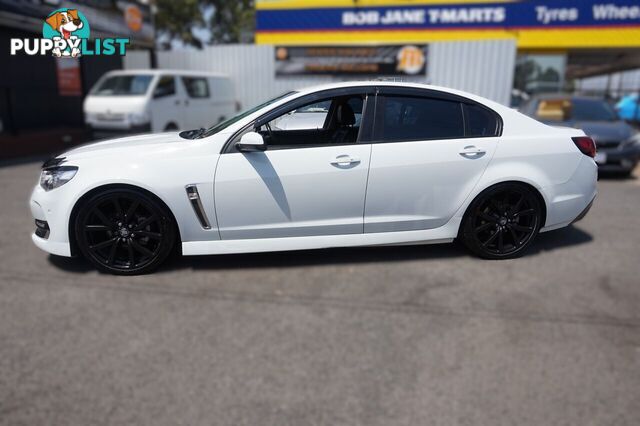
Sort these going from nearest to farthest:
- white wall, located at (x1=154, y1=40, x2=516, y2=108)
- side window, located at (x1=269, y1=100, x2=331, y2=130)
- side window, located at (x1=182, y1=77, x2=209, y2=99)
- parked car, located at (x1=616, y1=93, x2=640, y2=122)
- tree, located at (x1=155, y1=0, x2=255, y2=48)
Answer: side window, located at (x1=269, y1=100, x2=331, y2=130), white wall, located at (x1=154, y1=40, x2=516, y2=108), side window, located at (x1=182, y1=77, x2=209, y2=99), parked car, located at (x1=616, y1=93, x2=640, y2=122), tree, located at (x1=155, y1=0, x2=255, y2=48)

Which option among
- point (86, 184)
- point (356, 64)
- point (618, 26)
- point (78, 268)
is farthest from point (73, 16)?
point (618, 26)

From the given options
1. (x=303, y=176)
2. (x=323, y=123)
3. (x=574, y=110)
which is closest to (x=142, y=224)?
(x=303, y=176)

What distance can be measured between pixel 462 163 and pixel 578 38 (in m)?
40.5

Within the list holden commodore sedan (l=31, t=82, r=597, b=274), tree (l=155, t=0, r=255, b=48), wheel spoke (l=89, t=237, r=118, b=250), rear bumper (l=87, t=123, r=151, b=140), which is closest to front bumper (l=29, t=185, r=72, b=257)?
holden commodore sedan (l=31, t=82, r=597, b=274)

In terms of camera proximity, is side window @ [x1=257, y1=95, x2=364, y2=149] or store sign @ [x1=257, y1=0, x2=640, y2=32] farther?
store sign @ [x1=257, y1=0, x2=640, y2=32]

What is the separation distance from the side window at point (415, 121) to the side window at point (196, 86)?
2.22 meters

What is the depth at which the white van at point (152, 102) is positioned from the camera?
2.97m

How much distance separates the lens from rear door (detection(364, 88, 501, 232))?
1578 millimetres

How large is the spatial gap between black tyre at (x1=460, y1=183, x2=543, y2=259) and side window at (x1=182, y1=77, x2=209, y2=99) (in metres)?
2.43

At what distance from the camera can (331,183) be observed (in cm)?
163

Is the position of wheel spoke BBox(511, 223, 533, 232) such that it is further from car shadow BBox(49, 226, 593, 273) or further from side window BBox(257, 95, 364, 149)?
side window BBox(257, 95, 364, 149)

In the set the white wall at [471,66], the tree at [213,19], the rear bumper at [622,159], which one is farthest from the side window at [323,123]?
the tree at [213,19]

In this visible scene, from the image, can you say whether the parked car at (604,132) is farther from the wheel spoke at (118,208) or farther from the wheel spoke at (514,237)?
the wheel spoke at (118,208)

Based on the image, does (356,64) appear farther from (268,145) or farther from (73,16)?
(268,145)
